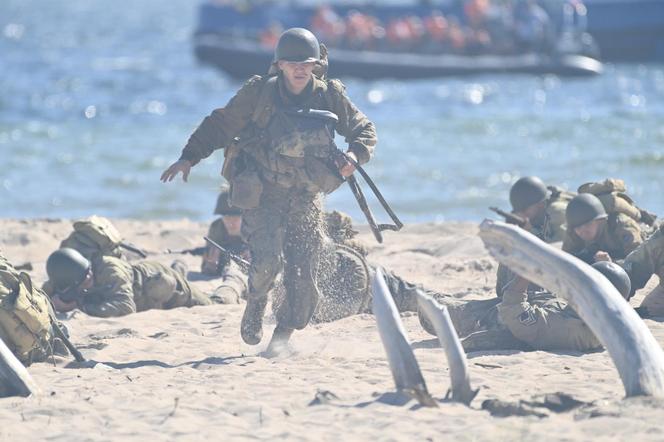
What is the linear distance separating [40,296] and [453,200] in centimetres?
918

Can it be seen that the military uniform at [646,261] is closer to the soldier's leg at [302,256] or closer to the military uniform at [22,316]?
the soldier's leg at [302,256]

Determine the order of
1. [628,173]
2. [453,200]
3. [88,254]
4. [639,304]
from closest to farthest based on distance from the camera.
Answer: [639,304]
[88,254]
[453,200]
[628,173]

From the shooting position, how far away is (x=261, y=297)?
24.8 feet

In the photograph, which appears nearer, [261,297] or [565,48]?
[261,297]

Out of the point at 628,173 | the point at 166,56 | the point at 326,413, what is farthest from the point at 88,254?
the point at 166,56

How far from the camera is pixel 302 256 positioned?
7.57 m

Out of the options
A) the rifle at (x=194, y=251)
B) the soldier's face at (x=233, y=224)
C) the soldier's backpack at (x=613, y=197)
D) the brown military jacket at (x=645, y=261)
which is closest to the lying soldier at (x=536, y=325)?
the brown military jacket at (x=645, y=261)

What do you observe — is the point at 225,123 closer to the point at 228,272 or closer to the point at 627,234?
the point at 627,234

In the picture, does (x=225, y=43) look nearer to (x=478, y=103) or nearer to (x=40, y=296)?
(x=478, y=103)

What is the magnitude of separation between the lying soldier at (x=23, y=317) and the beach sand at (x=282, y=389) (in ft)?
0.45

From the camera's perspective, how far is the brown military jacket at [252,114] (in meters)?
7.36

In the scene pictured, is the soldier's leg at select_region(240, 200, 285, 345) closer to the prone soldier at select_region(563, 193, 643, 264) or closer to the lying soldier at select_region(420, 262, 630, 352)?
the lying soldier at select_region(420, 262, 630, 352)

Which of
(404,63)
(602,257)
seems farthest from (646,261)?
(404,63)

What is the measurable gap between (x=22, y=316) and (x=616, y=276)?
10.4 ft
